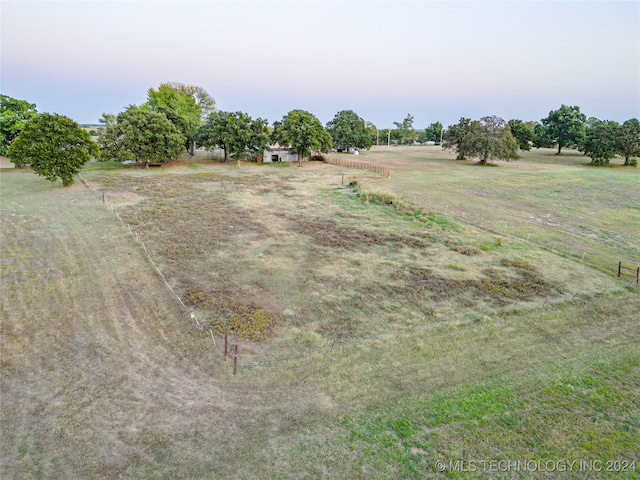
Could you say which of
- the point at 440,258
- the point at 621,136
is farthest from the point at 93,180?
the point at 621,136

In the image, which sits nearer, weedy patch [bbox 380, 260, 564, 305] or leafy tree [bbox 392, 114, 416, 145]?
weedy patch [bbox 380, 260, 564, 305]

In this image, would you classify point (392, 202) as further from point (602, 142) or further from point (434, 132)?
point (434, 132)

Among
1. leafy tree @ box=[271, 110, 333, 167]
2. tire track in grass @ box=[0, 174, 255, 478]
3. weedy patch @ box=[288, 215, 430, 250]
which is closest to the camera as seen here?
tire track in grass @ box=[0, 174, 255, 478]

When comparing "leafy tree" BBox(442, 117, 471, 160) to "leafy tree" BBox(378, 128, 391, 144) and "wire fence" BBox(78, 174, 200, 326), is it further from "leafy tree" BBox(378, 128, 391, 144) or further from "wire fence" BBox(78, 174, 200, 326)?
"wire fence" BBox(78, 174, 200, 326)

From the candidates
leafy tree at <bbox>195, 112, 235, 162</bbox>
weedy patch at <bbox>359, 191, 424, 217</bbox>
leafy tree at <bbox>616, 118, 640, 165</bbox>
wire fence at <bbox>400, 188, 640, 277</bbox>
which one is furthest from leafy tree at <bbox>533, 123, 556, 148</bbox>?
leafy tree at <bbox>195, 112, 235, 162</bbox>

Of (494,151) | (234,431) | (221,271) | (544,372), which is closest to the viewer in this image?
(234,431)

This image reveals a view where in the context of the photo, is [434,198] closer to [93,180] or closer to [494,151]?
[494,151]

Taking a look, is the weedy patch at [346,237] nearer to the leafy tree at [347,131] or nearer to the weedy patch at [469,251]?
the weedy patch at [469,251]
